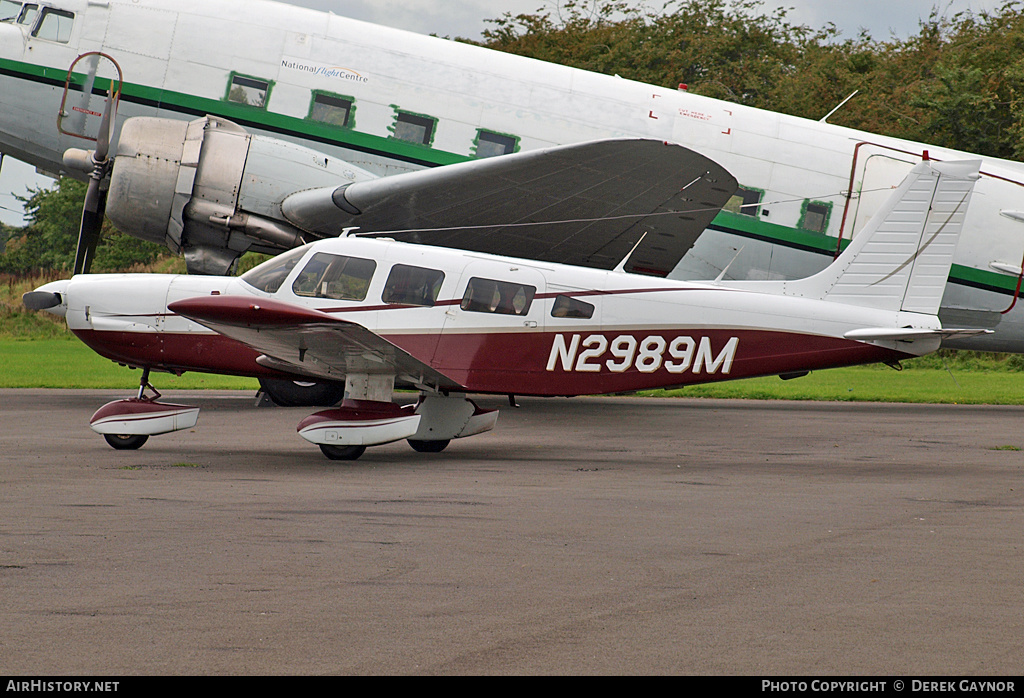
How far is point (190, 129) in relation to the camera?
14.3 m

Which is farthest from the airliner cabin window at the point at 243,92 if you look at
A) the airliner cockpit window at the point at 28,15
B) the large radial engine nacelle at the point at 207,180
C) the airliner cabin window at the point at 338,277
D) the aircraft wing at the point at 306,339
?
the aircraft wing at the point at 306,339

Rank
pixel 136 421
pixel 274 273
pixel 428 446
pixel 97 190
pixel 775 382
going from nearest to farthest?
1. pixel 136 421
2. pixel 274 273
3. pixel 428 446
4. pixel 97 190
5. pixel 775 382

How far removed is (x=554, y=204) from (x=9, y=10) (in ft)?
29.7

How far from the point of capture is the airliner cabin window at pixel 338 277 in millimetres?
10836

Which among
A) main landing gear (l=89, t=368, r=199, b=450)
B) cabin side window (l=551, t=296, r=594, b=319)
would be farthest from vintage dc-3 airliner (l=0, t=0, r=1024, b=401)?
main landing gear (l=89, t=368, r=199, b=450)

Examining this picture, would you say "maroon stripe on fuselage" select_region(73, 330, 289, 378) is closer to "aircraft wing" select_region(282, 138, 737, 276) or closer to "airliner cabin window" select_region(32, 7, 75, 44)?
"aircraft wing" select_region(282, 138, 737, 276)

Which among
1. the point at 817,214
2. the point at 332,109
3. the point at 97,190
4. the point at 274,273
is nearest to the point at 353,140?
the point at 332,109

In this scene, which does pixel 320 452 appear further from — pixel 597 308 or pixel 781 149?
pixel 781 149

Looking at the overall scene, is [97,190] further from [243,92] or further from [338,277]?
[338,277]

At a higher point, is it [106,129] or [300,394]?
[106,129]

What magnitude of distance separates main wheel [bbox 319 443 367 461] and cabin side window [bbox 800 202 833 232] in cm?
888

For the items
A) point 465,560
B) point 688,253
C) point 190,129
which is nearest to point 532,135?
point 688,253

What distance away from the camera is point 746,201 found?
15672mm

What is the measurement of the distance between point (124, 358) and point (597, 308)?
5561 mm
